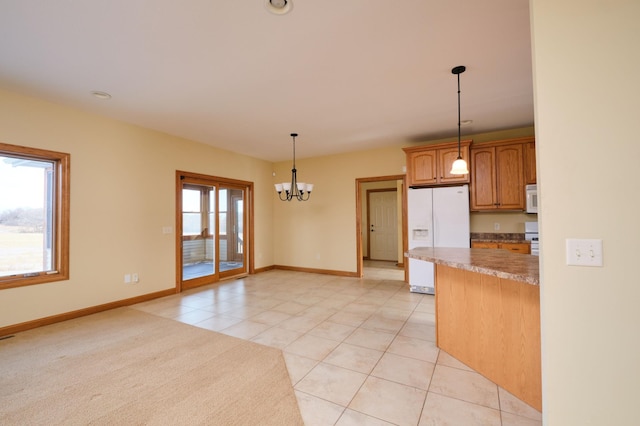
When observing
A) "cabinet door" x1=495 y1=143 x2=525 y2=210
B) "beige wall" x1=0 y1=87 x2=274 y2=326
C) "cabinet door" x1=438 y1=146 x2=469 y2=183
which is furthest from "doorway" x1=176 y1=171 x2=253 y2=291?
"cabinet door" x1=495 y1=143 x2=525 y2=210

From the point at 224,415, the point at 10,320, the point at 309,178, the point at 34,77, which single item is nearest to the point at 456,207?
the point at 309,178

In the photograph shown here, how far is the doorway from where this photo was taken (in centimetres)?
495

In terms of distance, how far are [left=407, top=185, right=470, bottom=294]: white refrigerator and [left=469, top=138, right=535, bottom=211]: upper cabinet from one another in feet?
0.91

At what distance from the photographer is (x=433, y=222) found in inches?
180

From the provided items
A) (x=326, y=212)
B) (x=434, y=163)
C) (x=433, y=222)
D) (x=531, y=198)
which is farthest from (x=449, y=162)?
(x=326, y=212)

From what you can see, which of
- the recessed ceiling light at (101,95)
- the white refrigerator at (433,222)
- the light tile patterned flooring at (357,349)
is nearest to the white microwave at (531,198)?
the white refrigerator at (433,222)

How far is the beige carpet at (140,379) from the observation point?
1779mm

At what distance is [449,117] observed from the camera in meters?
3.97

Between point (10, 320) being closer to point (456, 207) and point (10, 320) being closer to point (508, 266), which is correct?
point (508, 266)

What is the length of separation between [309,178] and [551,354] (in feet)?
18.1

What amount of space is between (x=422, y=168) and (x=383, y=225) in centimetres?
378

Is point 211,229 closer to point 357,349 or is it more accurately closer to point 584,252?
point 357,349

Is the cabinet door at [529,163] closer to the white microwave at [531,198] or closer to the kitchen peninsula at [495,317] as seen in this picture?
the white microwave at [531,198]

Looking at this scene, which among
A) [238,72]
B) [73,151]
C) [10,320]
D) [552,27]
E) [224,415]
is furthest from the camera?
[73,151]
